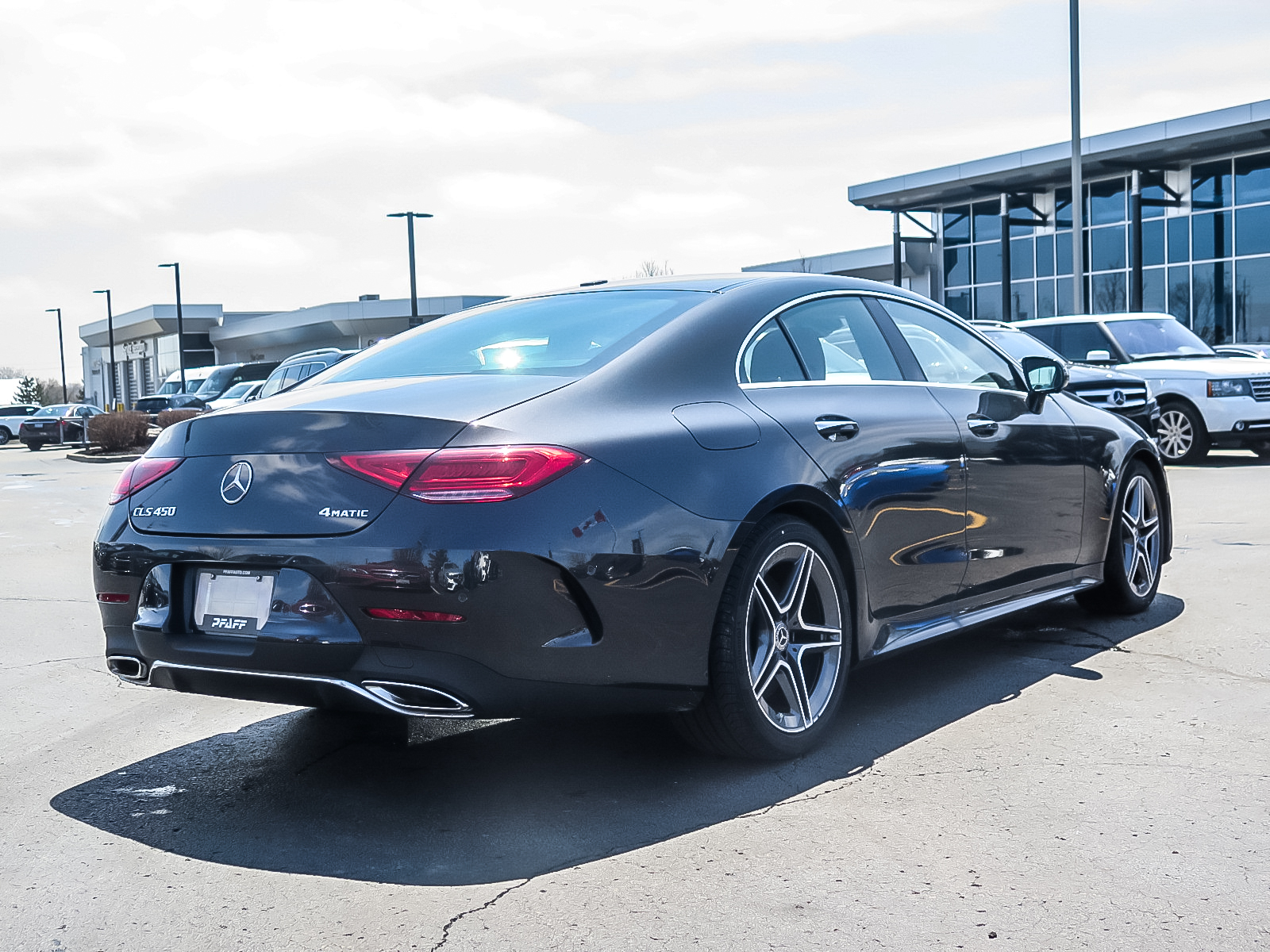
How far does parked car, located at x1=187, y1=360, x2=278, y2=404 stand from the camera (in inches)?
1604

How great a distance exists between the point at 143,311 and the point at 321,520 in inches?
3338

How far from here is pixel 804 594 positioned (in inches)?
163

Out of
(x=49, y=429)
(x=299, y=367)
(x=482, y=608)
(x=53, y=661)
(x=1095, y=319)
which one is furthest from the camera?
(x=49, y=429)

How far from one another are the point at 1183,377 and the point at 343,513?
13418 millimetres

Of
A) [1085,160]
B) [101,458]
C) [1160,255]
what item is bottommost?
[101,458]

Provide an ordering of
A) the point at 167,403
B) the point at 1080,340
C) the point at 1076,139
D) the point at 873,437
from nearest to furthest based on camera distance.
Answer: the point at 873,437
the point at 1080,340
the point at 1076,139
the point at 167,403

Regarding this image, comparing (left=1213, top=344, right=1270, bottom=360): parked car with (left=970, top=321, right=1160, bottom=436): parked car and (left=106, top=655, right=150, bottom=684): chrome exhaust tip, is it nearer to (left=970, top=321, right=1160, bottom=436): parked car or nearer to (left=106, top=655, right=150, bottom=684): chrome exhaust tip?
(left=970, top=321, right=1160, bottom=436): parked car

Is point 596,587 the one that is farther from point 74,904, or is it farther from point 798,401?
point 74,904

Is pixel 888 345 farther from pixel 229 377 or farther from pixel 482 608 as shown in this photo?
pixel 229 377

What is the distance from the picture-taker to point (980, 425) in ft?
16.5

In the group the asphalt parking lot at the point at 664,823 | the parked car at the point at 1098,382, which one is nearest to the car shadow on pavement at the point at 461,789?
the asphalt parking lot at the point at 664,823

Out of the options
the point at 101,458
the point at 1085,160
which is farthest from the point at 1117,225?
the point at 101,458

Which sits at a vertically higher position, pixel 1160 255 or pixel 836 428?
pixel 1160 255

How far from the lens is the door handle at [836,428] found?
4219 mm
